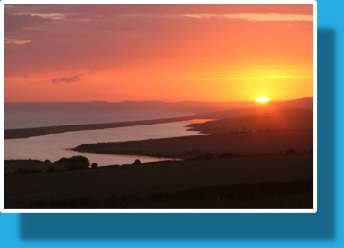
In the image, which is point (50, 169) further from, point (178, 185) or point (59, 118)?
point (178, 185)

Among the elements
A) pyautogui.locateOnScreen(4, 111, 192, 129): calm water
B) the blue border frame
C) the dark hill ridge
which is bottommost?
the blue border frame

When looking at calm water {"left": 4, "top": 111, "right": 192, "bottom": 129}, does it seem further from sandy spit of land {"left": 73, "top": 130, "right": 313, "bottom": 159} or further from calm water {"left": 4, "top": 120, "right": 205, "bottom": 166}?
sandy spit of land {"left": 73, "top": 130, "right": 313, "bottom": 159}

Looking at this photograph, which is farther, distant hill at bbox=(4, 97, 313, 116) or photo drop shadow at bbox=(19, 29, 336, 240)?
photo drop shadow at bbox=(19, 29, 336, 240)

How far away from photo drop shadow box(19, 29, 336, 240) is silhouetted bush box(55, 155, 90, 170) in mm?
578

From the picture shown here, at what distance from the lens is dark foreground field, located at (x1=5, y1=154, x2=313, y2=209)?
352cm

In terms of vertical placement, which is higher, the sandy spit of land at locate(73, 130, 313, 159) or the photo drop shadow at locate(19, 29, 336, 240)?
the sandy spit of land at locate(73, 130, 313, 159)

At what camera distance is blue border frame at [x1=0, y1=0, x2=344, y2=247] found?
12.6ft

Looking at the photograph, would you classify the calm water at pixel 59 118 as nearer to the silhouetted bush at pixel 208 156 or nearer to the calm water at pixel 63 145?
the calm water at pixel 63 145

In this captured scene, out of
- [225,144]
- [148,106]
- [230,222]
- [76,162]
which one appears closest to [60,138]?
[76,162]

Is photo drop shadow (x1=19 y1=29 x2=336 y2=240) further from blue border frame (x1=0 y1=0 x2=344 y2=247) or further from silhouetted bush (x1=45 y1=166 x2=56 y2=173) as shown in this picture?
silhouetted bush (x1=45 y1=166 x2=56 y2=173)

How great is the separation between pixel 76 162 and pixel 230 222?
1.34 meters

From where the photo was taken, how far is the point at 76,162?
3.49 m

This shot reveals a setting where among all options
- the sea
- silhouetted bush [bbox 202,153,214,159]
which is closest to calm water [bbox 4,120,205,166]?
the sea

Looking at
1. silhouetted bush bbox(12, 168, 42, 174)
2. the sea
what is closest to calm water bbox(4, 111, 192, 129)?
the sea
